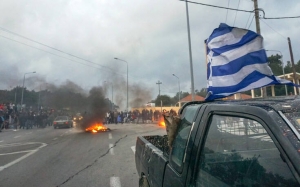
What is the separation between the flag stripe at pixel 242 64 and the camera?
355cm

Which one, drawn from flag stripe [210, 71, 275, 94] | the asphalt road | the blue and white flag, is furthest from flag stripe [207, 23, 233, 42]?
the asphalt road

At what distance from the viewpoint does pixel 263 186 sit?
1.40 m

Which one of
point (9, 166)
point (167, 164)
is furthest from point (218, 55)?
point (9, 166)

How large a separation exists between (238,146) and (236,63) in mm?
2096

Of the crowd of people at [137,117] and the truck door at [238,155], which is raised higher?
the crowd of people at [137,117]

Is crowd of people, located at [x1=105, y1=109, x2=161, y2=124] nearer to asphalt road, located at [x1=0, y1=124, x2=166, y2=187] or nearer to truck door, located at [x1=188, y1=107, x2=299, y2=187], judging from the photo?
asphalt road, located at [x1=0, y1=124, x2=166, y2=187]

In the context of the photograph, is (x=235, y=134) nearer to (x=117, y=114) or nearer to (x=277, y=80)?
(x=277, y=80)

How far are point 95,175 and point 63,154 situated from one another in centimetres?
389

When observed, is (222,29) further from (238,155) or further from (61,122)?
(61,122)

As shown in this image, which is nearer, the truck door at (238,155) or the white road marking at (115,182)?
the truck door at (238,155)

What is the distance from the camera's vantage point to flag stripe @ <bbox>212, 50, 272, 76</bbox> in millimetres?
3549

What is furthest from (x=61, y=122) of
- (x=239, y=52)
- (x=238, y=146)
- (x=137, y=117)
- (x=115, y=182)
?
(x=238, y=146)

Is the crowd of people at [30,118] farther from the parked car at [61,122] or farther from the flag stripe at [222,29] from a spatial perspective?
the flag stripe at [222,29]

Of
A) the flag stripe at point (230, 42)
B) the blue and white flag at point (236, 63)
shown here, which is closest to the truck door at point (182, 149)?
the blue and white flag at point (236, 63)
